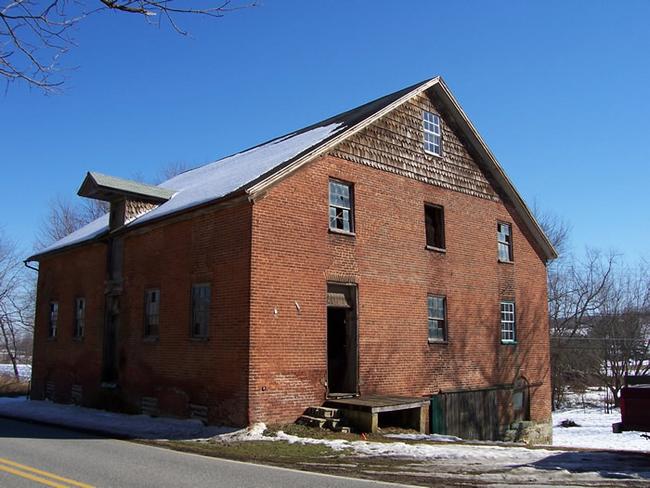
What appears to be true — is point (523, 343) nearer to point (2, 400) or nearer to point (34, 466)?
point (34, 466)

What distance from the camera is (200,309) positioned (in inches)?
578

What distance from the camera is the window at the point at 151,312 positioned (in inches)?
636

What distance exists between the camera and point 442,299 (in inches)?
714

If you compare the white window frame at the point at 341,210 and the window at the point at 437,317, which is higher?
the white window frame at the point at 341,210

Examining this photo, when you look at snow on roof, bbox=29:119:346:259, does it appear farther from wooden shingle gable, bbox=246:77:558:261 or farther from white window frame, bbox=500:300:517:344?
white window frame, bbox=500:300:517:344

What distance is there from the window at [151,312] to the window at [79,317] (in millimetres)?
4289

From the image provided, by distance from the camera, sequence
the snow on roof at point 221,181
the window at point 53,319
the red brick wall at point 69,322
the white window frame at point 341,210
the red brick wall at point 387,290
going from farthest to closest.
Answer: the window at point 53,319, the red brick wall at point 69,322, the white window frame at point 341,210, the snow on roof at point 221,181, the red brick wall at point 387,290

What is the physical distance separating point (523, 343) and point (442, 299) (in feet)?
16.0

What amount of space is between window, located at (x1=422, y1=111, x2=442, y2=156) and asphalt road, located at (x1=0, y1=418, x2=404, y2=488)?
1213 cm

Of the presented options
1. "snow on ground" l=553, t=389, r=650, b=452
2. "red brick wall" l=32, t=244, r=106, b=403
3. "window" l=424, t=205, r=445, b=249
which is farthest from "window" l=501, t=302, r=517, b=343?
"red brick wall" l=32, t=244, r=106, b=403

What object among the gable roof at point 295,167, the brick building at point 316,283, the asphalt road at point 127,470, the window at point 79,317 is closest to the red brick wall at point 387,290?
the brick building at point 316,283

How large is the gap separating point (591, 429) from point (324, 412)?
2003 cm

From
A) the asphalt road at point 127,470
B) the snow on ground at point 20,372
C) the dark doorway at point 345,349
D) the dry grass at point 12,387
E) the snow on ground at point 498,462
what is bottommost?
the snow on ground at point 20,372

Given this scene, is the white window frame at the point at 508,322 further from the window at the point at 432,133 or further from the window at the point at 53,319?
the window at the point at 53,319
